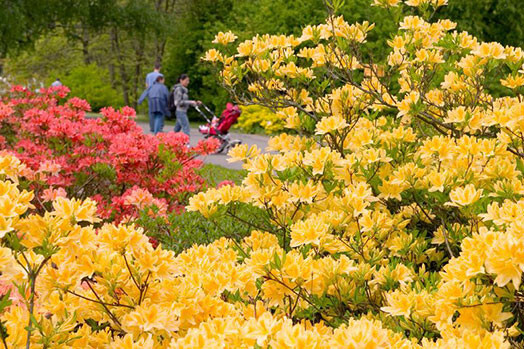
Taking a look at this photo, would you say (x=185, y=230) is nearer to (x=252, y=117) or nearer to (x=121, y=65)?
(x=252, y=117)

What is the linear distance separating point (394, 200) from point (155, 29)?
21.8 metres

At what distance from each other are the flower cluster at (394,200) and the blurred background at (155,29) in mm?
7142

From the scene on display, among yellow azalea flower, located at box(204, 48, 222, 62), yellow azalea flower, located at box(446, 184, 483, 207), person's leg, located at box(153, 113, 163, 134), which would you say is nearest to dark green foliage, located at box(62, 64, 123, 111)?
person's leg, located at box(153, 113, 163, 134)

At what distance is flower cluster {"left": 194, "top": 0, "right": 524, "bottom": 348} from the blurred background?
714cm

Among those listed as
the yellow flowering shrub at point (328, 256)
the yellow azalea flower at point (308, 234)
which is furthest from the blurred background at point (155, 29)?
the yellow azalea flower at point (308, 234)

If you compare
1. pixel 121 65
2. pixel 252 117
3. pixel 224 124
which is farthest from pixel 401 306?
pixel 121 65

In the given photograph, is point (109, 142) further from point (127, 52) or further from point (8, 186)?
point (127, 52)

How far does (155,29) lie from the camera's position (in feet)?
75.6

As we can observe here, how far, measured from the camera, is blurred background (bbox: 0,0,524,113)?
→ 16.4m

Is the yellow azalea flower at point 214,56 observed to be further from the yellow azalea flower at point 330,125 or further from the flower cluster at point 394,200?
the yellow azalea flower at point 330,125

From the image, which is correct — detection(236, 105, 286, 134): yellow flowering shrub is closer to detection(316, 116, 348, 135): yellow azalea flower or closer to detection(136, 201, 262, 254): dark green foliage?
detection(136, 201, 262, 254): dark green foliage

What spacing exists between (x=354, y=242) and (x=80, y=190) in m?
3.34

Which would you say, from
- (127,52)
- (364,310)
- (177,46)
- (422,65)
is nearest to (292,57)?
(422,65)

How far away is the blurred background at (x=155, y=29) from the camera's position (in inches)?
646
